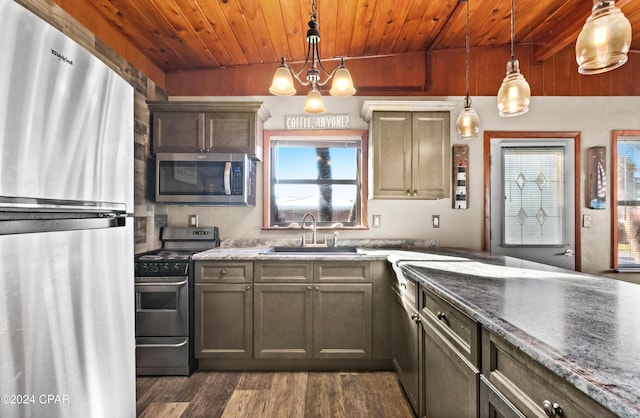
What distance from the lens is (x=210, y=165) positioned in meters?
2.73

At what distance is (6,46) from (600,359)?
1678 mm

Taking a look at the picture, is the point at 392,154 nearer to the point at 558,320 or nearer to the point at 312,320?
the point at 312,320

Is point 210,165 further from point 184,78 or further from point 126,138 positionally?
point 126,138

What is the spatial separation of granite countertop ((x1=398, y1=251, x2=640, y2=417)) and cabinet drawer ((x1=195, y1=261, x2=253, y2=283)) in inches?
50.5

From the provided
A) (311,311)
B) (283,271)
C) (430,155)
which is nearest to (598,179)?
(430,155)

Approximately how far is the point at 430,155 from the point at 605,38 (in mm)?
1823

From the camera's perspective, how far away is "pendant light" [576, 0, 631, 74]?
999 mm

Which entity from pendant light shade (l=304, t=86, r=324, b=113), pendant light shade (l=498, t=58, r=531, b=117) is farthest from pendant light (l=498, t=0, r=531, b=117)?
pendant light shade (l=304, t=86, r=324, b=113)

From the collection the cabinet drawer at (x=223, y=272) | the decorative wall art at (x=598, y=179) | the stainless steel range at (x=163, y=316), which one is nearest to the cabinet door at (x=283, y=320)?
the cabinet drawer at (x=223, y=272)

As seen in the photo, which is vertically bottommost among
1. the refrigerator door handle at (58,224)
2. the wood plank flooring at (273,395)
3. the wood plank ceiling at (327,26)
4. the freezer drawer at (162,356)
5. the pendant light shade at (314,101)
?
the wood plank flooring at (273,395)

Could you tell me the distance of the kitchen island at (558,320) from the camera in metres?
0.65

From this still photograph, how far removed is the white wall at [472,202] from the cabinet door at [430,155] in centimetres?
30

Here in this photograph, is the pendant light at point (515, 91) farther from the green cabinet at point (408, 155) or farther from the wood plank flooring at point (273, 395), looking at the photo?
the wood plank flooring at point (273, 395)

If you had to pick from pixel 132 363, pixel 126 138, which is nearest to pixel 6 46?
pixel 126 138
